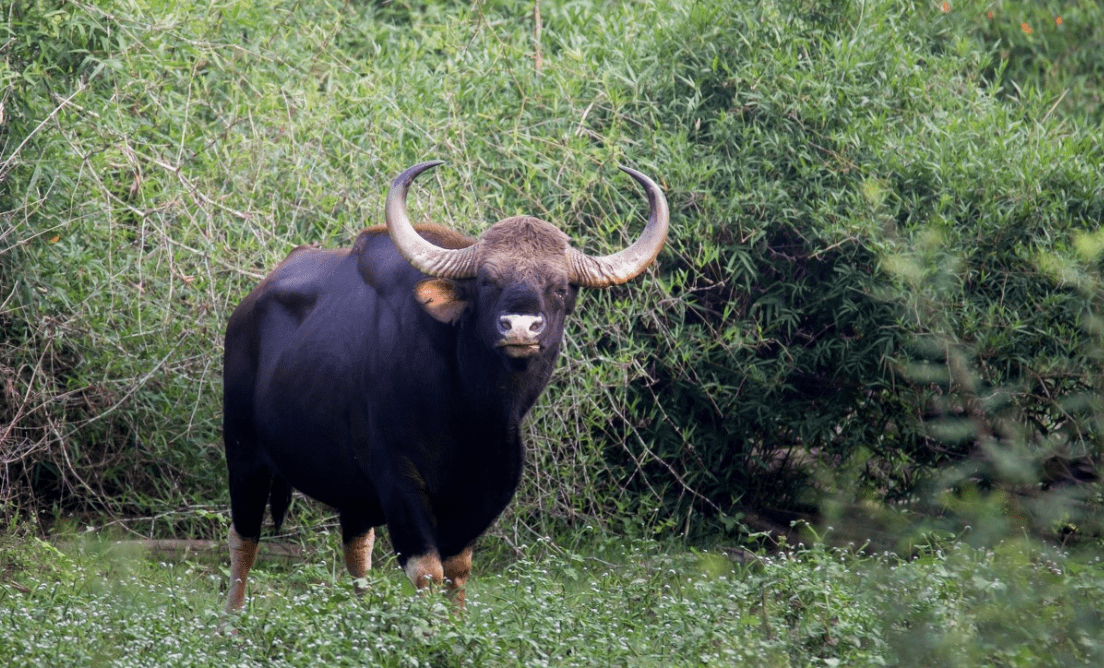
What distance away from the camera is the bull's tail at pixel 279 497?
6270mm

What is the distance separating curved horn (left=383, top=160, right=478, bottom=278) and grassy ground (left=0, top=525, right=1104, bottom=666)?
4.08ft

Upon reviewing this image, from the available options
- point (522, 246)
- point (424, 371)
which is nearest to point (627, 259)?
point (522, 246)

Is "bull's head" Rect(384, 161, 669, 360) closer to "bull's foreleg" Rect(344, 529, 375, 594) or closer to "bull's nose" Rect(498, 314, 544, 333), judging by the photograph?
"bull's nose" Rect(498, 314, 544, 333)

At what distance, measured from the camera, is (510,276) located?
511 centimetres

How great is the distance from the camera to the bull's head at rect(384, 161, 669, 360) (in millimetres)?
4977

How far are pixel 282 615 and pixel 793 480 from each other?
4.23m

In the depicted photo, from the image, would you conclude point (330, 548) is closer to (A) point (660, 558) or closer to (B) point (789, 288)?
(A) point (660, 558)

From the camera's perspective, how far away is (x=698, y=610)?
5.04 m

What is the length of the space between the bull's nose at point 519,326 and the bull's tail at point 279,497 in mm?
1868

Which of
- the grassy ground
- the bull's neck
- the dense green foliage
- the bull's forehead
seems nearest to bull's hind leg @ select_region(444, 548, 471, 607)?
the grassy ground

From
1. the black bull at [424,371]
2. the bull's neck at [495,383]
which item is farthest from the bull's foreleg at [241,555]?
the bull's neck at [495,383]

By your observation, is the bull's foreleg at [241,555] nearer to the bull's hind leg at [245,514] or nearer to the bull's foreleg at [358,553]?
the bull's hind leg at [245,514]

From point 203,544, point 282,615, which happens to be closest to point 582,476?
point 203,544

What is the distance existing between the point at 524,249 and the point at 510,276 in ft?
0.61
